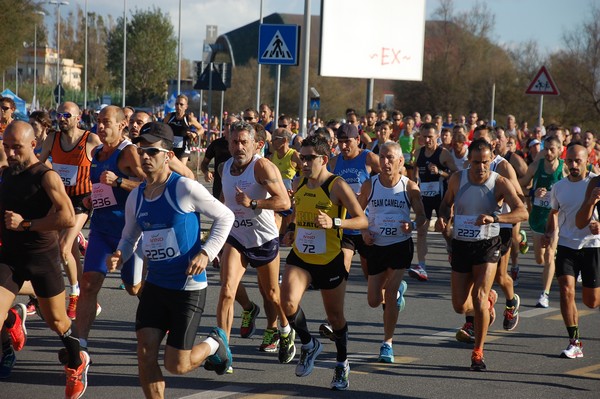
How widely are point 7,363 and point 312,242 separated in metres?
2.55

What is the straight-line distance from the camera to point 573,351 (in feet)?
28.9

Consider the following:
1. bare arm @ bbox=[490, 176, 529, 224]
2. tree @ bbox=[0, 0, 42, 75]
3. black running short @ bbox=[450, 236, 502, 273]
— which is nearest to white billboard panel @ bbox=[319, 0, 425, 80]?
bare arm @ bbox=[490, 176, 529, 224]

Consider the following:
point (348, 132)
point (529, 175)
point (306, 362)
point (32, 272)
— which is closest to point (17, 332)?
point (32, 272)

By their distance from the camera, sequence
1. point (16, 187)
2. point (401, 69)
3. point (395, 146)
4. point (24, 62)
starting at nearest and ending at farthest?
point (16, 187)
point (395, 146)
point (401, 69)
point (24, 62)

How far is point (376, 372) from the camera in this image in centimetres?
794

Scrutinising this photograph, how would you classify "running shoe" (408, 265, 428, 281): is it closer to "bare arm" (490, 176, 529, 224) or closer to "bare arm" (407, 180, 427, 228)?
"bare arm" (407, 180, 427, 228)

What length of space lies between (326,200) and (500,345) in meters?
2.82

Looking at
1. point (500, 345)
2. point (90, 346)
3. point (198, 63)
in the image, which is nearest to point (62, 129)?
point (90, 346)

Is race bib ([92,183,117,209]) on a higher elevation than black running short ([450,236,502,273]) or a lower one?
higher

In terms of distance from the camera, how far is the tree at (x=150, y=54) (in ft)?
A: 230

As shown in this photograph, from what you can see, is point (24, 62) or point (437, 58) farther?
point (24, 62)

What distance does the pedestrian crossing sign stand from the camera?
16.2m

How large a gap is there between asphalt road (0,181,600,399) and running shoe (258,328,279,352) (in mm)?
100

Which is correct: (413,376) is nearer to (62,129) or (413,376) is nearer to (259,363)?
(259,363)
